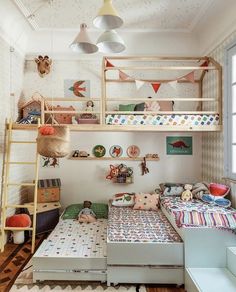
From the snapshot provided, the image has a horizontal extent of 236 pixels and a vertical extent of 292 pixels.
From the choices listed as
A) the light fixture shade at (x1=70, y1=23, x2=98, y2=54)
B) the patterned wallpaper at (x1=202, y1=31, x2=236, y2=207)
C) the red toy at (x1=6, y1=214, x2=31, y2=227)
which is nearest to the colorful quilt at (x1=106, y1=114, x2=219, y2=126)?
the patterned wallpaper at (x1=202, y1=31, x2=236, y2=207)

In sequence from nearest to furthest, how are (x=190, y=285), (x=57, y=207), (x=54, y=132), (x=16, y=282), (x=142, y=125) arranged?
(x=190, y=285) → (x=16, y=282) → (x=54, y=132) → (x=142, y=125) → (x=57, y=207)

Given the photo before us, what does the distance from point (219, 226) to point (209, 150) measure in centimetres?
169

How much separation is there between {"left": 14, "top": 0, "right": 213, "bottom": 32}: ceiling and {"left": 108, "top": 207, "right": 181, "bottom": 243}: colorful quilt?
2.78 meters

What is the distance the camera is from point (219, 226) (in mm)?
2658

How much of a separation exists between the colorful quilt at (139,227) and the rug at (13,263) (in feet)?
3.45

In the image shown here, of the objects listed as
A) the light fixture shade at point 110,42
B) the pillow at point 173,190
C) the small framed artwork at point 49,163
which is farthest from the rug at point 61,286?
the light fixture shade at point 110,42

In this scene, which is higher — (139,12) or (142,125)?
(139,12)

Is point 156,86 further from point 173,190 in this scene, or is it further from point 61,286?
point 61,286

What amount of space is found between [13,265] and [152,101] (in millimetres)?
2826

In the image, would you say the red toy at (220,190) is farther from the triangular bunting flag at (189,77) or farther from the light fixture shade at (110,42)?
the light fixture shade at (110,42)

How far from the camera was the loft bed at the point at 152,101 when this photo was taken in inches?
139

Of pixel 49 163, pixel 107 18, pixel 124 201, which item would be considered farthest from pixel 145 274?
pixel 49 163

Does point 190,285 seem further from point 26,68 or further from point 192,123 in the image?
point 26,68

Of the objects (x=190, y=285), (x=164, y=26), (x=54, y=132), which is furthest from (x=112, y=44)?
(x=190, y=285)
